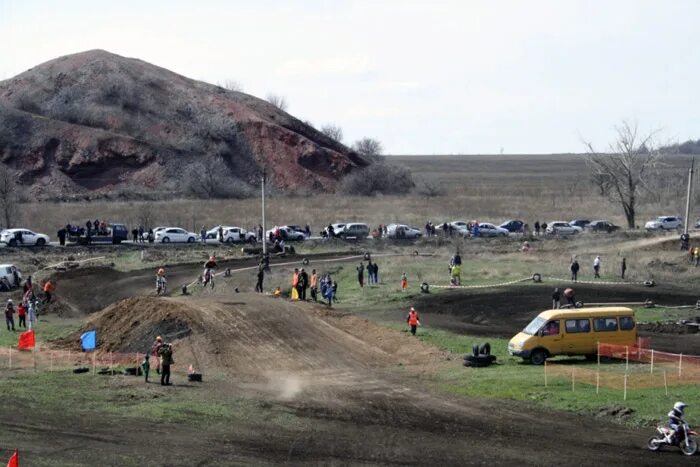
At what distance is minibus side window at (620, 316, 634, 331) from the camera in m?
35.4

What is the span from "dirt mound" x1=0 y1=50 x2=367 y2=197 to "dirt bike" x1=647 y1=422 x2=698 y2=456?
9934 centimetres

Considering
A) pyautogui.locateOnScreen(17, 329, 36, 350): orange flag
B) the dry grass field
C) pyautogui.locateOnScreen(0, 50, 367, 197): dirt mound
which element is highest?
pyautogui.locateOnScreen(0, 50, 367, 197): dirt mound

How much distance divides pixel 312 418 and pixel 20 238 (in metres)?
52.8

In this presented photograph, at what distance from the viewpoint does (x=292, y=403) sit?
95.7 ft

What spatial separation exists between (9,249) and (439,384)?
48.1m

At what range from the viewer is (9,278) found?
5903 cm

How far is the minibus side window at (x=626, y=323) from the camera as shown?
35375mm

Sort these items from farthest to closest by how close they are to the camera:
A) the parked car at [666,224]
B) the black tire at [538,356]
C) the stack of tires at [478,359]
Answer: the parked car at [666,224] < the black tire at [538,356] < the stack of tires at [478,359]

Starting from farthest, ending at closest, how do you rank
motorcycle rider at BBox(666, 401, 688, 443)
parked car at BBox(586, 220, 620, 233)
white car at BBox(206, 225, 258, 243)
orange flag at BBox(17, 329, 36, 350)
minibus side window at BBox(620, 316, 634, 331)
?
parked car at BBox(586, 220, 620, 233) < white car at BBox(206, 225, 258, 243) < orange flag at BBox(17, 329, 36, 350) < minibus side window at BBox(620, 316, 634, 331) < motorcycle rider at BBox(666, 401, 688, 443)

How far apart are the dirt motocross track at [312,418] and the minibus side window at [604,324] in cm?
580

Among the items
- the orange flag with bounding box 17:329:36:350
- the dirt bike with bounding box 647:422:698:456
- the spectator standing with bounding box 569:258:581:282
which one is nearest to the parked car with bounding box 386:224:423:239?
the spectator standing with bounding box 569:258:581:282

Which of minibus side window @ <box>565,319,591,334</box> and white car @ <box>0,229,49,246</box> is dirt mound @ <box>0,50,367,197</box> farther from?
minibus side window @ <box>565,319,591,334</box>

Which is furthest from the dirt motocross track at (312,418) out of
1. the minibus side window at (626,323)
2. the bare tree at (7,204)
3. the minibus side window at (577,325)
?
the bare tree at (7,204)

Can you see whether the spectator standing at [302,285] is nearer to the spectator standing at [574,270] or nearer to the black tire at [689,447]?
the spectator standing at [574,270]
